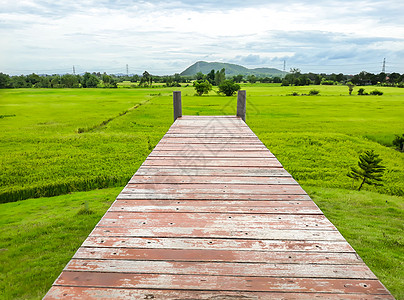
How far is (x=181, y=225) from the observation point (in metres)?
2.69

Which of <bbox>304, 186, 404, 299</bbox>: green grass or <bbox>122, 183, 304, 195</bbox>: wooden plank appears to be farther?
<bbox>304, 186, 404, 299</bbox>: green grass

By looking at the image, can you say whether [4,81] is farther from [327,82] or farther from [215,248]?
[327,82]

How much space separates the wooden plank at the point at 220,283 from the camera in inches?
73.8

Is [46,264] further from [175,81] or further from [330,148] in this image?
[175,81]

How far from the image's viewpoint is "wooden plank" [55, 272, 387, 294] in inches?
73.8

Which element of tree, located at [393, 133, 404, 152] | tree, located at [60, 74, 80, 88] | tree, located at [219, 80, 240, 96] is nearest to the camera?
tree, located at [393, 133, 404, 152]

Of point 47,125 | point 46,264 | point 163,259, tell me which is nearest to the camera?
point 163,259

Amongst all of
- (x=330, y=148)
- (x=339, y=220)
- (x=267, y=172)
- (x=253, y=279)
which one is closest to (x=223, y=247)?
(x=253, y=279)

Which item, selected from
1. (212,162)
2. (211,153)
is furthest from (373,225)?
(212,162)

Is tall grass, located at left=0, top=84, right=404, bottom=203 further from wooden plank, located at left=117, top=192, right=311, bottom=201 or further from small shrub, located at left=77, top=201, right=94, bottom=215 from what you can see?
wooden plank, located at left=117, top=192, right=311, bottom=201

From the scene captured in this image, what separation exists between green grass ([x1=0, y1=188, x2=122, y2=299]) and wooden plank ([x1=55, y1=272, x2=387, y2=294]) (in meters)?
3.99

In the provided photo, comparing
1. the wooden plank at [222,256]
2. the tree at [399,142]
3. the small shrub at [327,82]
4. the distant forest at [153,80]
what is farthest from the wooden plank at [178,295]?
the small shrub at [327,82]

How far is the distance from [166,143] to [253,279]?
458 centimetres

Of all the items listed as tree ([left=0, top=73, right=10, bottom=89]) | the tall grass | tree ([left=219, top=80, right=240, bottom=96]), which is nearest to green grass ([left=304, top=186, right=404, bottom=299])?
the tall grass
